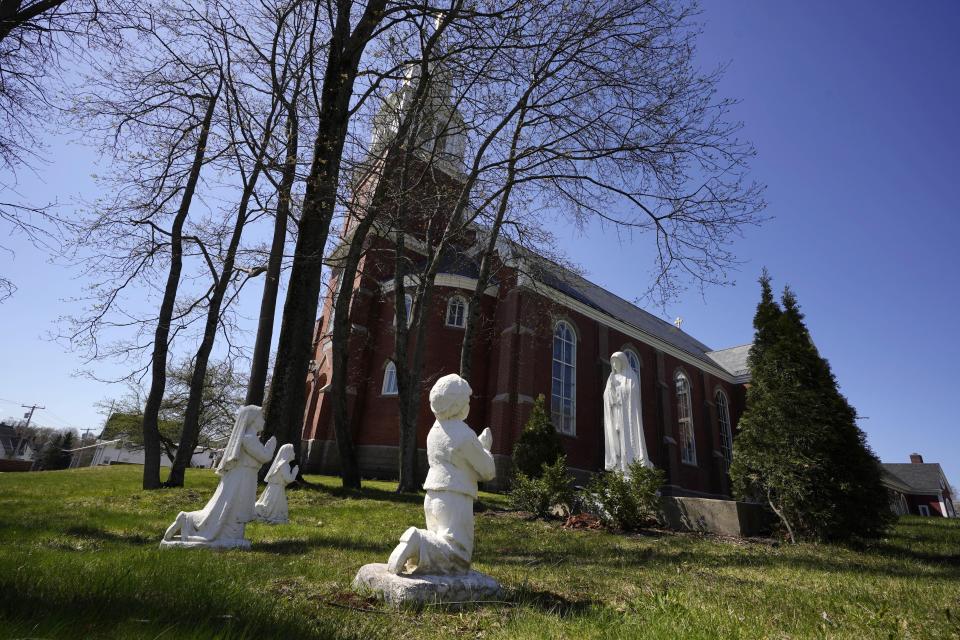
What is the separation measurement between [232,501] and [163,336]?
8825 millimetres

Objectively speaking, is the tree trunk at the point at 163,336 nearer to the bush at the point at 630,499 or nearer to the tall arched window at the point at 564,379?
the bush at the point at 630,499

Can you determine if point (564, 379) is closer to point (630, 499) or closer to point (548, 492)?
point (548, 492)

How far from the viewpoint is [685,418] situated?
91.9 ft

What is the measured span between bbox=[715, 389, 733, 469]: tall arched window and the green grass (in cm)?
2295

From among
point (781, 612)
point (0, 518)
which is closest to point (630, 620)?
point (781, 612)

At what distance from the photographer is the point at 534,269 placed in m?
14.3

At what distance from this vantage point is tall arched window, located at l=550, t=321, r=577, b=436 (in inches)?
826

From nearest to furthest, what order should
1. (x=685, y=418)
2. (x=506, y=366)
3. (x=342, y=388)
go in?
(x=342, y=388)
(x=506, y=366)
(x=685, y=418)

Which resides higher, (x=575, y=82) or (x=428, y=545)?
(x=575, y=82)

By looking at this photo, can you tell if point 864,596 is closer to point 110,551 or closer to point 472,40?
point 110,551

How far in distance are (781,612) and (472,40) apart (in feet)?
30.0

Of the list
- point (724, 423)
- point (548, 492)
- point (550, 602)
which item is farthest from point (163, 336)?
point (724, 423)

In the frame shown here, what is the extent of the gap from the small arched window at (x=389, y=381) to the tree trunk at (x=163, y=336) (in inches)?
312

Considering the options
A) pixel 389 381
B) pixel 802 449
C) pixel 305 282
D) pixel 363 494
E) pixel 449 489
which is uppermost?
pixel 305 282
